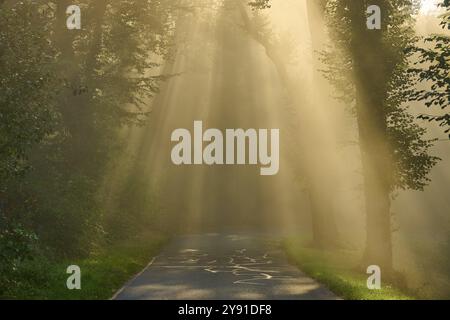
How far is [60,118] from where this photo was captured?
21.4 meters

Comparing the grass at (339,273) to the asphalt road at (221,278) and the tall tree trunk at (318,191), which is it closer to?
the asphalt road at (221,278)

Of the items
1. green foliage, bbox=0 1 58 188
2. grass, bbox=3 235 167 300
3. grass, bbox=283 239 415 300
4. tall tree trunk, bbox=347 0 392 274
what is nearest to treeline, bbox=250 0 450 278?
tall tree trunk, bbox=347 0 392 274

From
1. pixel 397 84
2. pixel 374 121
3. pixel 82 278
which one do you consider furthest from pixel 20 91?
pixel 397 84

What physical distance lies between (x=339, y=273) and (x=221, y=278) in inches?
152

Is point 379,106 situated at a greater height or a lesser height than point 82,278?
greater

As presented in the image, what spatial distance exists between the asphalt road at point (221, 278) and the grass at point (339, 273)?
402 mm

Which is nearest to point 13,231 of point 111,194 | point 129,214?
point 111,194

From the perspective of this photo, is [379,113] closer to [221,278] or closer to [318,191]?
[221,278]

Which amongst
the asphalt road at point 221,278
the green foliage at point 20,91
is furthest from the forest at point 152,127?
the asphalt road at point 221,278

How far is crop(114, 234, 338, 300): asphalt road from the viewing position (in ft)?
54.6

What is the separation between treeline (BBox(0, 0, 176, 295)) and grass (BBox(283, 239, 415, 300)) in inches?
321

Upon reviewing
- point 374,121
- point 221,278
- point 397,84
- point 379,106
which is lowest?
point 221,278
